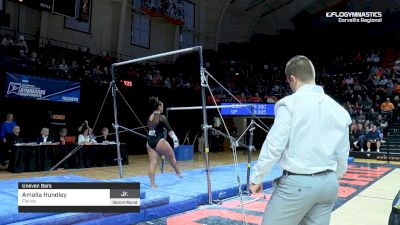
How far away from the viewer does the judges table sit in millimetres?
9508

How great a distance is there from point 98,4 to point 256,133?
12.8 meters

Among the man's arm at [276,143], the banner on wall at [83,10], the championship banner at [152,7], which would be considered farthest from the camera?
the championship banner at [152,7]

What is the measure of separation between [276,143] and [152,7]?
1977 cm

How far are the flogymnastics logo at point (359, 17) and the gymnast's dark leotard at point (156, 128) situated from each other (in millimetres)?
24901

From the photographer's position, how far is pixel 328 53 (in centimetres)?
2725

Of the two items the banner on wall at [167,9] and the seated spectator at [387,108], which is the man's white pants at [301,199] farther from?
the banner on wall at [167,9]

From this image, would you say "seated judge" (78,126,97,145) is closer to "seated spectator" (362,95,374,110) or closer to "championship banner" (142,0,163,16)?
"championship banner" (142,0,163,16)

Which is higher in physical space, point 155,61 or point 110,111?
point 155,61

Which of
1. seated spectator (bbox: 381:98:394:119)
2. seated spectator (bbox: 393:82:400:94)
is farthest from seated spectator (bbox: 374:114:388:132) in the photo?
seated spectator (bbox: 393:82:400:94)

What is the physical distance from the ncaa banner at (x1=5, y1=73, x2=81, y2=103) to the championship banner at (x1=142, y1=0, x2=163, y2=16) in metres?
8.94

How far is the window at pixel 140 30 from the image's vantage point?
69.2 feet

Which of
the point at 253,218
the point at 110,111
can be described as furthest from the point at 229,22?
the point at 253,218

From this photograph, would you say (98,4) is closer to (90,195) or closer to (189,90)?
(189,90)

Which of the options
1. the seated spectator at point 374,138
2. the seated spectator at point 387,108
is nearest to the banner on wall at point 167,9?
the seated spectator at point 387,108
